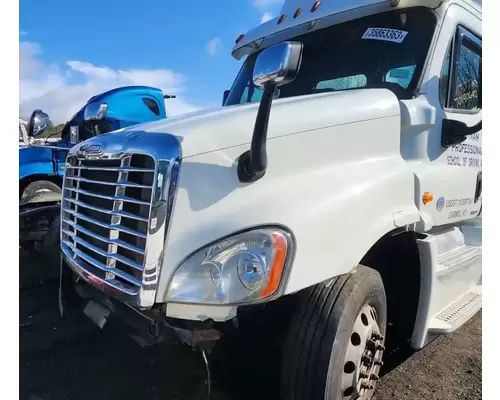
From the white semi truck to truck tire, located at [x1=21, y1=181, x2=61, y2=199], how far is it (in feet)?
13.6

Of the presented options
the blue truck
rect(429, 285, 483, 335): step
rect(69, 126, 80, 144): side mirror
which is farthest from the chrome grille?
the blue truck

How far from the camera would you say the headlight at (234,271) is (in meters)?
1.92

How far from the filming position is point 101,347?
3.42m

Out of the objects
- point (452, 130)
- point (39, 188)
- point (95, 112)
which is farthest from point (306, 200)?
point (39, 188)

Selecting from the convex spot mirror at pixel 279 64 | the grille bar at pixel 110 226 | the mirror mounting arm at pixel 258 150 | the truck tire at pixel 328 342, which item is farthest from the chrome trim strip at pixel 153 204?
the truck tire at pixel 328 342

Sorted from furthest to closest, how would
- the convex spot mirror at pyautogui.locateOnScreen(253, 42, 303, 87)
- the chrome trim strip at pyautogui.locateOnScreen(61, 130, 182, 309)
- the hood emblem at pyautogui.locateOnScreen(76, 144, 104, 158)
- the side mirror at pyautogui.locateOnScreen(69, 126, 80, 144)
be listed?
the side mirror at pyautogui.locateOnScreen(69, 126, 80, 144) < the hood emblem at pyautogui.locateOnScreen(76, 144, 104, 158) < the chrome trim strip at pyautogui.locateOnScreen(61, 130, 182, 309) < the convex spot mirror at pyautogui.locateOnScreen(253, 42, 303, 87)

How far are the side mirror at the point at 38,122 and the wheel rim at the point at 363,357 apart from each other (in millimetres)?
4652

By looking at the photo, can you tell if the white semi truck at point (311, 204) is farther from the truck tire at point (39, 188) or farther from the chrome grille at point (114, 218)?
the truck tire at point (39, 188)

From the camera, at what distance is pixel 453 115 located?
10.6 ft

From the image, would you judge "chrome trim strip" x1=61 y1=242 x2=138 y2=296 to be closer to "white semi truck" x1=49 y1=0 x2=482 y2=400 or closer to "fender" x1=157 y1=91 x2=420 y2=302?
"white semi truck" x1=49 y1=0 x2=482 y2=400

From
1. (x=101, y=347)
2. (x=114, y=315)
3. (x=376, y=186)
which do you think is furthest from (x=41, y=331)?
(x=376, y=186)

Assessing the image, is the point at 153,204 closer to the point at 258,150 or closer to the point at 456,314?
the point at 258,150

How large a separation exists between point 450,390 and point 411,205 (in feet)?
4.24

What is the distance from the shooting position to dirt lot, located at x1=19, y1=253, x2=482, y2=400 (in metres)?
2.87
